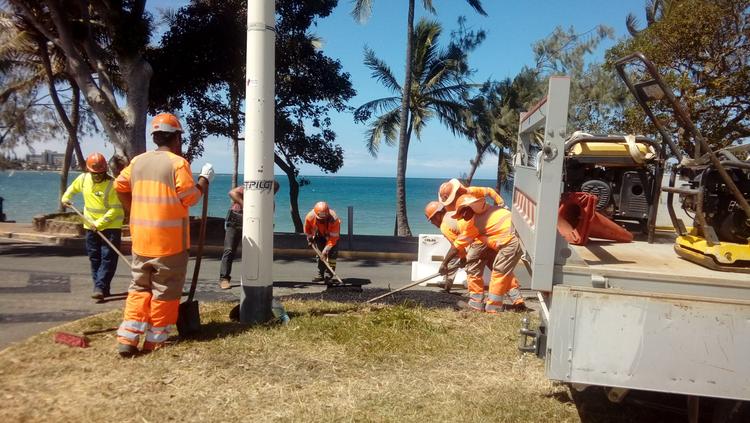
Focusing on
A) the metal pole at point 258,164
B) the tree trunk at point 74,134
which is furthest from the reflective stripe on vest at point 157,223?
the tree trunk at point 74,134

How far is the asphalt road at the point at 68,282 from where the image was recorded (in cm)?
608

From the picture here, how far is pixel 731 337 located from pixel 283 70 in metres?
12.7

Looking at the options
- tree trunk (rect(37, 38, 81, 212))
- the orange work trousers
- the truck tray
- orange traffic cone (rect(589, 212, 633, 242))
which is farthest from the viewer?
tree trunk (rect(37, 38, 81, 212))

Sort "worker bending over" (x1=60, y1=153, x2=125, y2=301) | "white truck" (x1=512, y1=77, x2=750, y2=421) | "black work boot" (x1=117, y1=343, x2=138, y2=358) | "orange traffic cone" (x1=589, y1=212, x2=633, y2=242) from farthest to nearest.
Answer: "worker bending over" (x1=60, y1=153, x2=125, y2=301), "black work boot" (x1=117, y1=343, x2=138, y2=358), "orange traffic cone" (x1=589, y1=212, x2=633, y2=242), "white truck" (x1=512, y1=77, x2=750, y2=421)

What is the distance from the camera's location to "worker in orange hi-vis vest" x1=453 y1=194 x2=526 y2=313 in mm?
6105

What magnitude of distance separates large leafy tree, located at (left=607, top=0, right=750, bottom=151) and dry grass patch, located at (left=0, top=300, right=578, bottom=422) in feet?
28.0

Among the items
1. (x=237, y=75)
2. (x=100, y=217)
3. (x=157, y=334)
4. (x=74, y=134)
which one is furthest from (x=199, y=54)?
(x=157, y=334)

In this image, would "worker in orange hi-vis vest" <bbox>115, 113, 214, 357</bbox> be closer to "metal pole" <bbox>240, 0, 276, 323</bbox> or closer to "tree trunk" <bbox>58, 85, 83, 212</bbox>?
"metal pole" <bbox>240, 0, 276, 323</bbox>

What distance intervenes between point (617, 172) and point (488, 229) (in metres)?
1.79

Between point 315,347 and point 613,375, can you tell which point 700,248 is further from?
point 315,347

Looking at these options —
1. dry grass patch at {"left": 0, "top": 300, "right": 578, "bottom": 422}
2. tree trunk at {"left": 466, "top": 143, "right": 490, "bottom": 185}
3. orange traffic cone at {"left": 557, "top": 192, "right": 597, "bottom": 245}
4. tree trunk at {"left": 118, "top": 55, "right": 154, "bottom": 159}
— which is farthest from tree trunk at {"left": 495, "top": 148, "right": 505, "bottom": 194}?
orange traffic cone at {"left": 557, "top": 192, "right": 597, "bottom": 245}

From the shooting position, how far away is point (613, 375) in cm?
275

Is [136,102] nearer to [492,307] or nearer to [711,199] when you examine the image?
[492,307]

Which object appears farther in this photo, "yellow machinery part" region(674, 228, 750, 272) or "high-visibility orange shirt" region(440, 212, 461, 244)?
"high-visibility orange shirt" region(440, 212, 461, 244)
